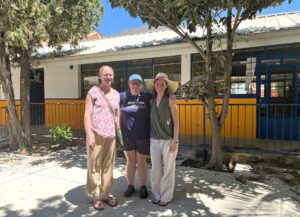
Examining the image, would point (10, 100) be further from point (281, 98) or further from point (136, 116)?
point (281, 98)

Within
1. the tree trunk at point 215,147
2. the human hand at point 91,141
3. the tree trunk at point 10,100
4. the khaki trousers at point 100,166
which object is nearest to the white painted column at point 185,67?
the tree trunk at point 215,147

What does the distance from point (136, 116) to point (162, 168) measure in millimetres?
844

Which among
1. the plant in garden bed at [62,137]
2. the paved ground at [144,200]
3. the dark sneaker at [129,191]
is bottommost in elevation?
the paved ground at [144,200]

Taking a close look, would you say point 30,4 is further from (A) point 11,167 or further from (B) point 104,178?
(B) point 104,178

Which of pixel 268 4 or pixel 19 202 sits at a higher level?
pixel 268 4

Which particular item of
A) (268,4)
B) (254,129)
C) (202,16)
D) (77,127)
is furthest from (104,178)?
(77,127)

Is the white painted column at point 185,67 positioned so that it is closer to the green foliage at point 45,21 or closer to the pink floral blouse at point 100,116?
the green foliage at point 45,21

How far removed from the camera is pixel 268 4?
18.4 ft

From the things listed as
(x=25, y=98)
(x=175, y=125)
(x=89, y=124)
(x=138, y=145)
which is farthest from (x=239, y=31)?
(x=25, y=98)

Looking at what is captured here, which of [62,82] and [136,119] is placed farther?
[62,82]

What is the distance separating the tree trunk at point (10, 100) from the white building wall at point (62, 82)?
4.25 metres

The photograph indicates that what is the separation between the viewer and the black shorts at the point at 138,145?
4342 millimetres

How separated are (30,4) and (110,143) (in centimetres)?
426

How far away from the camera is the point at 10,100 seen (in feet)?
26.1
